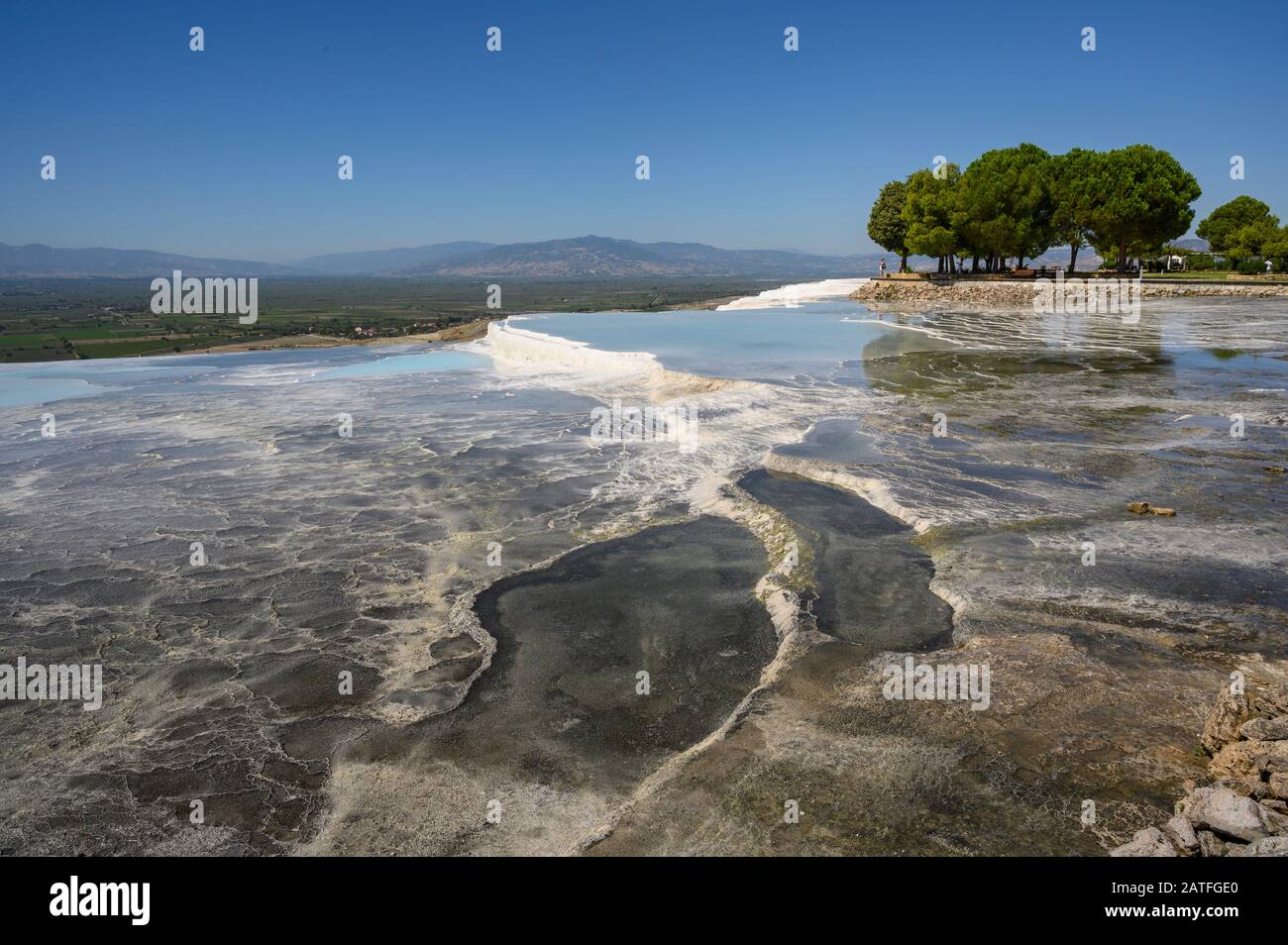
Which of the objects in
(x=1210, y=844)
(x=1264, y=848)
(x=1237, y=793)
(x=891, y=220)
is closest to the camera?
(x=1264, y=848)

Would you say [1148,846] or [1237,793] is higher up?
[1237,793]

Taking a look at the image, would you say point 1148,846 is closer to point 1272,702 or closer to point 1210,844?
point 1210,844

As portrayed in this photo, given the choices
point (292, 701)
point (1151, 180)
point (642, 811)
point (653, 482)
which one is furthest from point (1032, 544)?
point (1151, 180)

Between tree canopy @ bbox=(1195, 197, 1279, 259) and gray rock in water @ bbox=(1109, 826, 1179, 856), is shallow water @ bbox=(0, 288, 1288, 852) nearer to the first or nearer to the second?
gray rock in water @ bbox=(1109, 826, 1179, 856)

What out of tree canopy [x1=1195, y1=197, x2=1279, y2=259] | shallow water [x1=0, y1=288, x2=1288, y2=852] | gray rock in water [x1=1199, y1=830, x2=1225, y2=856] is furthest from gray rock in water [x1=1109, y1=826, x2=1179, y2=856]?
tree canopy [x1=1195, y1=197, x2=1279, y2=259]

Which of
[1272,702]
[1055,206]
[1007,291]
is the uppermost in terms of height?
[1055,206]

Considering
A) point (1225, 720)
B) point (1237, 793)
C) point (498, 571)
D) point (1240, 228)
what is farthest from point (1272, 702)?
point (1240, 228)
